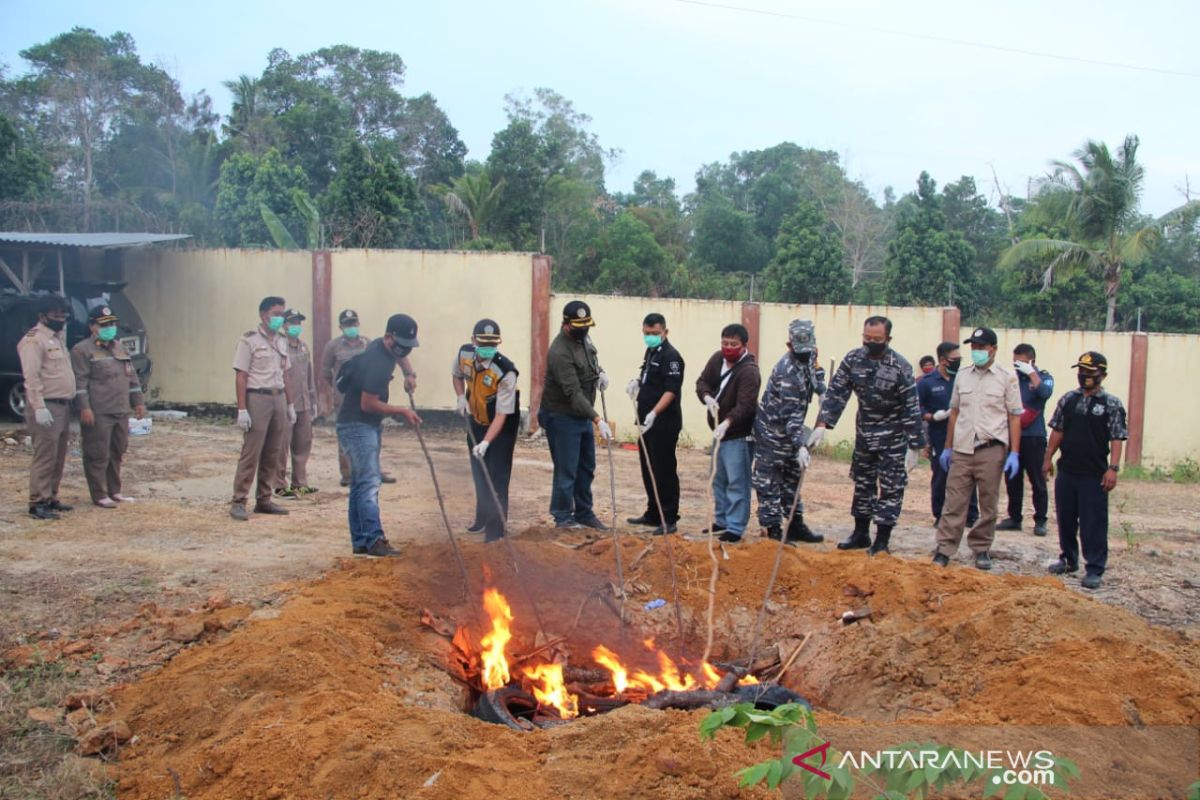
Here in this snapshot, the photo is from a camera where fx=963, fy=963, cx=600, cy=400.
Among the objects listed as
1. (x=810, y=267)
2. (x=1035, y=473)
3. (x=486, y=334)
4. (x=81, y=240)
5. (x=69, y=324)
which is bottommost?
(x=1035, y=473)

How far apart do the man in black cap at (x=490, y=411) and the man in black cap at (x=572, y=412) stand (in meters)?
0.39

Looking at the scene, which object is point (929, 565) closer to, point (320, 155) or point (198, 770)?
point (198, 770)

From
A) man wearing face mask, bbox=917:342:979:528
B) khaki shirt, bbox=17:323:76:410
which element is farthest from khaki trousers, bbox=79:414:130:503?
man wearing face mask, bbox=917:342:979:528

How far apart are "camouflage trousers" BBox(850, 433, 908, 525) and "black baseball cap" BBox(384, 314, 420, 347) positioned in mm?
3353

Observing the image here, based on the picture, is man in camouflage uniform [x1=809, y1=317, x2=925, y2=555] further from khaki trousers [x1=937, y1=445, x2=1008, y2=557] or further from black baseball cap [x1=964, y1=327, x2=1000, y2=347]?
black baseball cap [x1=964, y1=327, x2=1000, y2=347]

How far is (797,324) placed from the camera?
287 inches

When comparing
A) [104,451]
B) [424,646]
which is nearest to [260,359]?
[104,451]

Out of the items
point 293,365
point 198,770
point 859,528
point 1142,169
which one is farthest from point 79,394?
point 1142,169

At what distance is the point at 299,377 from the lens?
9.17 meters

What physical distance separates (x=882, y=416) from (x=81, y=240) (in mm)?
13049

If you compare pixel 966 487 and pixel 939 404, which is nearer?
pixel 966 487

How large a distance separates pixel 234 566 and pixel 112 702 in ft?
7.38

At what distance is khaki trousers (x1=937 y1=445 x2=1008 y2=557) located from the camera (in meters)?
6.90

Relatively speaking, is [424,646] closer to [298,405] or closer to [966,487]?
[966,487]
